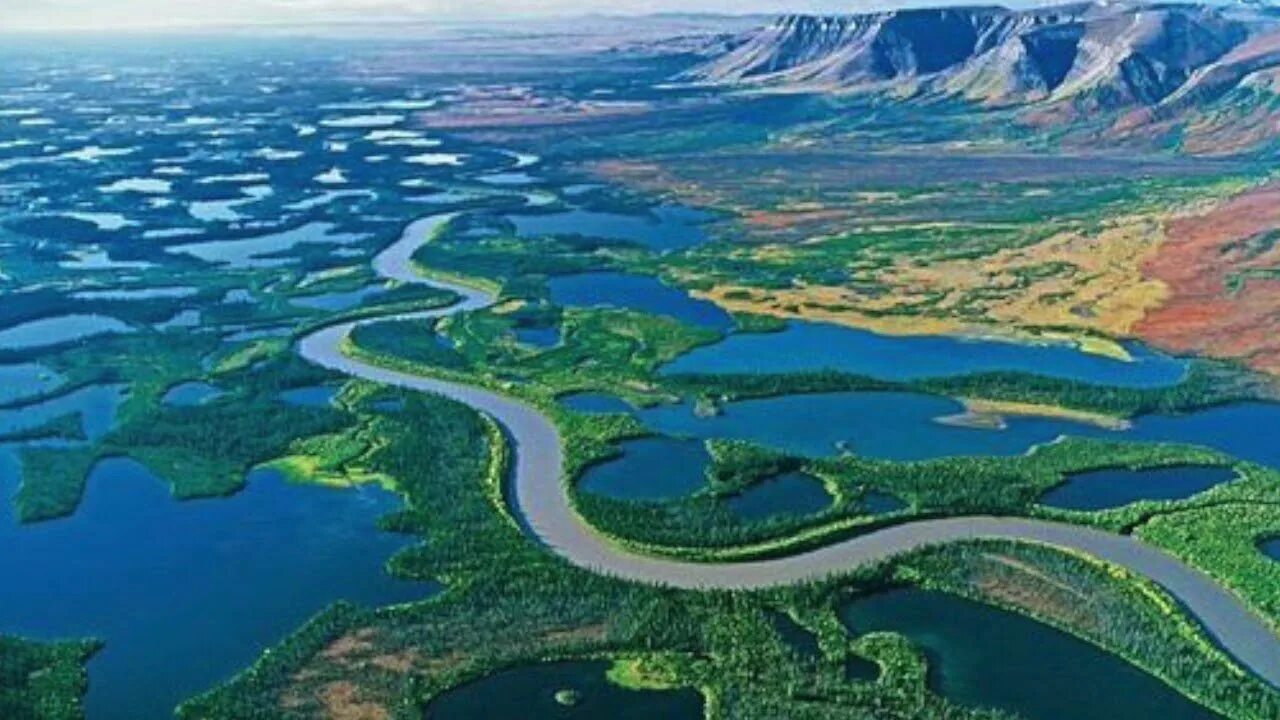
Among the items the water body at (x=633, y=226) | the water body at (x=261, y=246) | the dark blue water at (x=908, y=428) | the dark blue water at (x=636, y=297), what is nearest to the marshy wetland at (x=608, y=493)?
the dark blue water at (x=908, y=428)

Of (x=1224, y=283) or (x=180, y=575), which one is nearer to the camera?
(x=180, y=575)

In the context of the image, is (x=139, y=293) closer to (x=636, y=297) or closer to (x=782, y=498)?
(x=636, y=297)

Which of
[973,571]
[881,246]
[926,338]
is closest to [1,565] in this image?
[973,571]

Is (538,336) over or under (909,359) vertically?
under

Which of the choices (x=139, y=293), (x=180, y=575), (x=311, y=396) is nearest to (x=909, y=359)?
(x=311, y=396)

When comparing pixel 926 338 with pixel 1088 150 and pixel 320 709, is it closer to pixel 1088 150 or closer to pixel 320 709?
pixel 320 709

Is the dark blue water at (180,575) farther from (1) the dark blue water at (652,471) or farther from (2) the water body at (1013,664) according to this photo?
(2) the water body at (1013,664)

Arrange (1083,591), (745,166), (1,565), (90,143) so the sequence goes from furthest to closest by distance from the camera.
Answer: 1. (90,143)
2. (745,166)
3. (1,565)
4. (1083,591)
